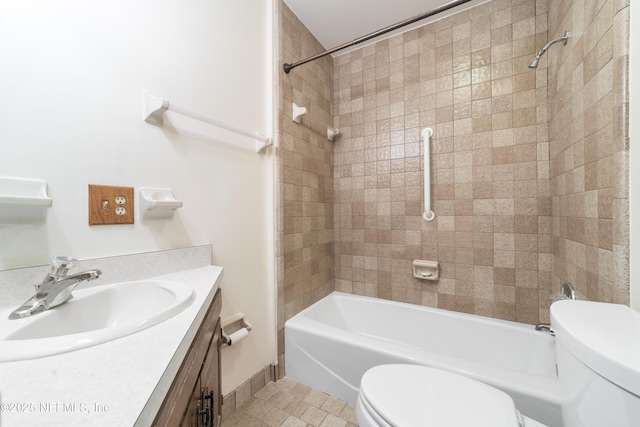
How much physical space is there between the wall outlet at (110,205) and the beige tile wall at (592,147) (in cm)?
166

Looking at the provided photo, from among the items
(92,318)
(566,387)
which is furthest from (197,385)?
(566,387)

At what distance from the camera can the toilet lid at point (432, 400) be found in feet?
2.23

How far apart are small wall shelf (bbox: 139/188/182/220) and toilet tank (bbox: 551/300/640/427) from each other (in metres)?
1.22

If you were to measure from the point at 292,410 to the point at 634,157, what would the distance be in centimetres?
172

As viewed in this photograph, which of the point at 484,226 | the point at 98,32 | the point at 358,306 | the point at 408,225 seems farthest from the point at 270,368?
the point at 98,32

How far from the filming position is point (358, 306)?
1896mm

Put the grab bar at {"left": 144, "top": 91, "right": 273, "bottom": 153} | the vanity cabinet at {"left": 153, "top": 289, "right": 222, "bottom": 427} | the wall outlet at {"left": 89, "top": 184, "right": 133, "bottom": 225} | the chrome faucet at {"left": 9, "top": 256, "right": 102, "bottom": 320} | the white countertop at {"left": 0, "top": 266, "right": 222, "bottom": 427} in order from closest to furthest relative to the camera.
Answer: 1. the white countertop at {"left": 0, "top": 266, "right": 222, "bottom": 427}
2. the vanity cabinet at {"left": 153, "top": 289, "right": 222, "bottom": 427}
3. the chrome faucet at {"left": 9, "top": 256, "right": 102, "bottom": 320}
4. the wall outlet at {"left": 89, "top": 184, "right": 133, "bottom": 225}
5. the grab bar at {"left": 144, "top": 91, "right": 273, "bottom": 153}

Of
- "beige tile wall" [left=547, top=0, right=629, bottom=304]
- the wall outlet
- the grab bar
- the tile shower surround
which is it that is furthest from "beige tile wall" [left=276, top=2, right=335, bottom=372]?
"beige tile wall" [left=547, top=0, right=629, bottom=304]

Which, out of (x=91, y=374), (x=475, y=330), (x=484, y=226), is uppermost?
(x=484, y=226)

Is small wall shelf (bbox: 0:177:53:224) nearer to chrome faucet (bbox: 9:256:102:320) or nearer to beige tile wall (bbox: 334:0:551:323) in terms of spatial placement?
chrome faucet (bbox: 9:256:102:320)

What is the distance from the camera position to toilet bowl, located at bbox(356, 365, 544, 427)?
0.68 m

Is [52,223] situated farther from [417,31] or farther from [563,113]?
[417,31]

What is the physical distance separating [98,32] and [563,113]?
6.58 feet

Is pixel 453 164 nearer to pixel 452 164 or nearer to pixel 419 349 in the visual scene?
pixel 452 164
